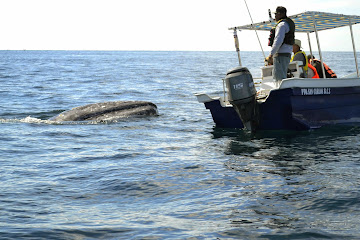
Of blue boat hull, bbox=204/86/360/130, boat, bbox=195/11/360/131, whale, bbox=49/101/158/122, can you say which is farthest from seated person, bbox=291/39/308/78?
whale, bbox=49/101/158/122

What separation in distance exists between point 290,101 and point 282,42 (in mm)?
1299

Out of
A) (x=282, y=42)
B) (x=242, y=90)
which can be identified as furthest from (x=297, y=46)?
(x=242, y=90)

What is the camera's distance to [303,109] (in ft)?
A: 36.1

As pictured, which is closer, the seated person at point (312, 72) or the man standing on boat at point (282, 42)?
the man standing on boat at point (282, 42)

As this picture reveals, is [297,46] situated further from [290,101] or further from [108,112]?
[108,112]

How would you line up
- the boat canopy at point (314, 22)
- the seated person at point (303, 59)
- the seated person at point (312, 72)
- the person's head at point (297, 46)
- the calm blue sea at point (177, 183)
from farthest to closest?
1. the seated person at point (312, 72)
2. the person's head at point (297, 46)
3. the seated person at point (303, 59)
4. the boat canopy at point (314, 22)
5. the calm blue sea at point (177, 183)

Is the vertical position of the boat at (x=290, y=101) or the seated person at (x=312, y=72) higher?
the seated person at (x=312, y=72)

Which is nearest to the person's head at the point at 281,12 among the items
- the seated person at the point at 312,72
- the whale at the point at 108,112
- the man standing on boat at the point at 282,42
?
the man standing on boat at the point at 282,42

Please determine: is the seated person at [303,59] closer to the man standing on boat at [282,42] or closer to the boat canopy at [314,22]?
the boat canopy at [314,22]

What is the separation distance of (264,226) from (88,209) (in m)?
2.18

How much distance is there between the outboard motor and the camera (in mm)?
10672

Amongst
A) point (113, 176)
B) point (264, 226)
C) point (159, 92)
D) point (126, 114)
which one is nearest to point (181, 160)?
point (113, 176)

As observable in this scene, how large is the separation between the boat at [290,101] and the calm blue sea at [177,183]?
11.3 inches

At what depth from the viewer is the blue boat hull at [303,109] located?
10.8 m
